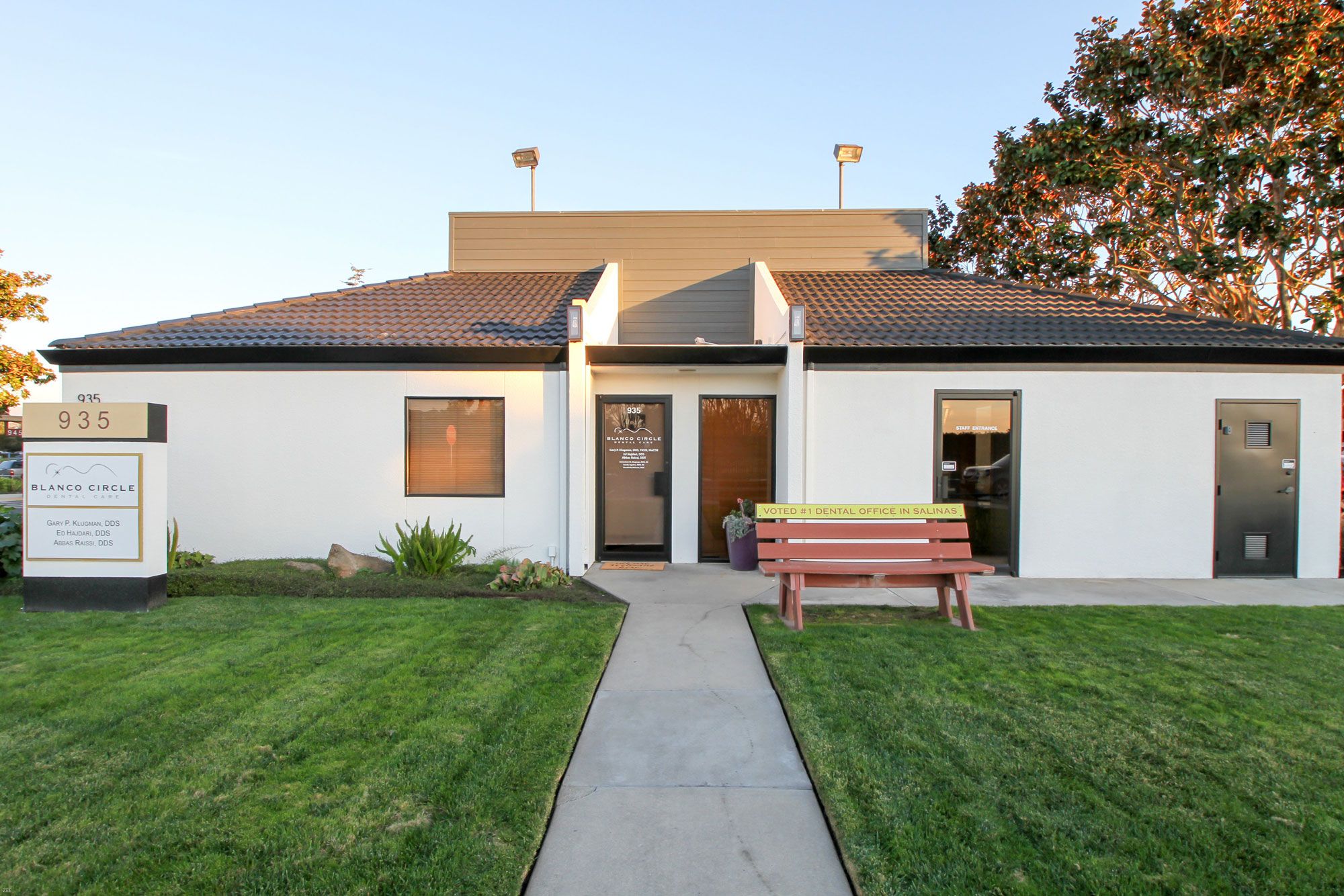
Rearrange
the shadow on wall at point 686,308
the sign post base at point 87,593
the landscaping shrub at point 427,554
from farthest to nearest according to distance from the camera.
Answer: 1. the shadow on wall at point 686,308
2. the landscaping shrub at point 427,554
3. the sign post base at point 87,593

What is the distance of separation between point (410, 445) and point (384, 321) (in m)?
2.03

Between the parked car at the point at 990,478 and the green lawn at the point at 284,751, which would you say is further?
the parked car at the point at 990,478

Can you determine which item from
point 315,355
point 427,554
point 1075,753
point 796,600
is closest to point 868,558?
point 796,600

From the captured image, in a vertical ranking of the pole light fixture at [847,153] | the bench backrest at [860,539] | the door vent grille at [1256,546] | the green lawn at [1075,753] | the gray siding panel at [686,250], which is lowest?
the green lawn at [1075,753]

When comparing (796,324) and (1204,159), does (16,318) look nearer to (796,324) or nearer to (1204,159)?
(796,324)

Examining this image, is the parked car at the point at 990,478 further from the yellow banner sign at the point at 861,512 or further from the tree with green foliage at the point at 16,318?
the tree with green foliage at the point at 16,318

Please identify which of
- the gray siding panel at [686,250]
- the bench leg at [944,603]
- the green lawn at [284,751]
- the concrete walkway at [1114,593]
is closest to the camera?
the green lawn at [284,751]

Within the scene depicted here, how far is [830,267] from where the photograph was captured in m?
12.9

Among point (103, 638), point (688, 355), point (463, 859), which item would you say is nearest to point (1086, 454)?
point (688, 355)

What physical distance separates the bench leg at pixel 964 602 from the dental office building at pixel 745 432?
2481 millimetres

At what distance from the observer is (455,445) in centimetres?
868

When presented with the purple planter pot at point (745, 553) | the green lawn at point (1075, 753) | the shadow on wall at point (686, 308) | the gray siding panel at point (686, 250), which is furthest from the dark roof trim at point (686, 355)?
the green lawn at point (1075, 753)

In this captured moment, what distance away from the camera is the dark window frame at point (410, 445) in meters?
8.58

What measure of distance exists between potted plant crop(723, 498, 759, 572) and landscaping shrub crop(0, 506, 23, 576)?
26.4 feet
